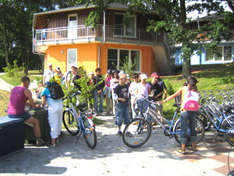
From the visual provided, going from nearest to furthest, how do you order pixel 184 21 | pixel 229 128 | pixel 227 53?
pixel 229 128, pixel 184 21, pixel 227 53

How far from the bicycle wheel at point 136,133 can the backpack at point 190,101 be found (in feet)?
3.65

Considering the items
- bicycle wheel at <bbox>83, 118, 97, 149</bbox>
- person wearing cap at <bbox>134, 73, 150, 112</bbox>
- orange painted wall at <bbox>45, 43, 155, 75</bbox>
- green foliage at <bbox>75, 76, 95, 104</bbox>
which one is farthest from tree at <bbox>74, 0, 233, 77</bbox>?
bicycle wheel at <bbox>83, 118, 97, 149</bbox>

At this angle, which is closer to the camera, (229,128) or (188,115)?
(188,115)

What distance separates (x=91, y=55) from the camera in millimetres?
21641

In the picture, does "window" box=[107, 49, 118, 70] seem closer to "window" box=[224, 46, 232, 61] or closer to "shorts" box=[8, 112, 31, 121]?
"window" box=[224, 46, 232, 61]

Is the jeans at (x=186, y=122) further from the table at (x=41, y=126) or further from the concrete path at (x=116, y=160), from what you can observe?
the table at (x=41, y=126)

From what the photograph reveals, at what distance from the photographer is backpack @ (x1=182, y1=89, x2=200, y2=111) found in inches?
224

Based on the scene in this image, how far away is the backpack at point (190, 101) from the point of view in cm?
569

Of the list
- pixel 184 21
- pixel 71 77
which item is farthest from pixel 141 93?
pixel 184 21

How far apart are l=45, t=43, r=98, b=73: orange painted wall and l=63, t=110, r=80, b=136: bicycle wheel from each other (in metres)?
14.1

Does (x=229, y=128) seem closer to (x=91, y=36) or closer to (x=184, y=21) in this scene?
(x=184, y=21)

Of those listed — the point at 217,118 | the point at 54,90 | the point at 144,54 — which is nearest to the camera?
the point at 54,90

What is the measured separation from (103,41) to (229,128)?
1544cm

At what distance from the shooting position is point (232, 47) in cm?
2934
